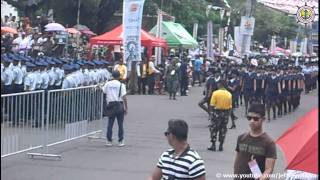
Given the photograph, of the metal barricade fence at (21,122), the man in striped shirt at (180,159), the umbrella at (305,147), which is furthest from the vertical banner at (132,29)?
the umbrella at (305,147)

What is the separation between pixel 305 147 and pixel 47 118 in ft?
27.4

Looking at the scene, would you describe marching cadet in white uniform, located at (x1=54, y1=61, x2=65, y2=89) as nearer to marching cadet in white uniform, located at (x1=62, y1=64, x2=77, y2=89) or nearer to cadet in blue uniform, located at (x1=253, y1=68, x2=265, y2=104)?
marching cadet in white uniform, located at (x1=62, y1=64, x2=77, y2=89)

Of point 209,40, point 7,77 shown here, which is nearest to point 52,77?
point 7,77

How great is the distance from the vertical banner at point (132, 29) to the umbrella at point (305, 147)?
1546 centimetres

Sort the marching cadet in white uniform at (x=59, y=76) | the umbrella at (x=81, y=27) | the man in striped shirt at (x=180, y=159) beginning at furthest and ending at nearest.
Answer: the umbrella at (x=81, y=27)
the marching cadet in white uniform at (x=59, y=76)
the man in striped shirt at (x=180, y=159)

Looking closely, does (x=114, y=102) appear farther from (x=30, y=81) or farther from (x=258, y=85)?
(x=258, y=85)

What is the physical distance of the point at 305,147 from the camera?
5.46m

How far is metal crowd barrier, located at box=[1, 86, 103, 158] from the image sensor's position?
1198cm

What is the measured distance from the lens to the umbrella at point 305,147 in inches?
214

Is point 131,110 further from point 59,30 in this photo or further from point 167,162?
point 167,162

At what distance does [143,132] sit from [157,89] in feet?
44.9

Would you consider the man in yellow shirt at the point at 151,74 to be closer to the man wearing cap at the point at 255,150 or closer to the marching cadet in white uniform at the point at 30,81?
the marching cadet in white uniform at the point at 30,81

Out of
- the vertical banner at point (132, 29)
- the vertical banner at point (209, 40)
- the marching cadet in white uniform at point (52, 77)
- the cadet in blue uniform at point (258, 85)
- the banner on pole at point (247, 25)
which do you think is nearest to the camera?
the marching cadet in white uniform at point (52, 77)

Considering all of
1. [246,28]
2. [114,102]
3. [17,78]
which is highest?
[246,28]
